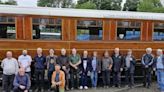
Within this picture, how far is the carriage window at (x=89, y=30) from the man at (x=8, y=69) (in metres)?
3.10

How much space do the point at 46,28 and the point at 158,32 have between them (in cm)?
496

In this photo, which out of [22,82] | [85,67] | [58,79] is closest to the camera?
[22,82]

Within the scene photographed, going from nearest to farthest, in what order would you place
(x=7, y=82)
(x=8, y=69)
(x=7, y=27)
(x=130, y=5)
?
(x=8, y=69)
(x=7, y=82)
(x=7, y=27)
(x=130, y=5)

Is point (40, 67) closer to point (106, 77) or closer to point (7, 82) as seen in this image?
point (7, 82)

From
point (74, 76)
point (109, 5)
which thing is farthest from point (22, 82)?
point (109, 5)

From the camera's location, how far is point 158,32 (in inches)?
658

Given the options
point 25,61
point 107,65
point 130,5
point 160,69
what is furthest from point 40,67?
point 130,5

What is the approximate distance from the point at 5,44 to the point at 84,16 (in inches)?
128

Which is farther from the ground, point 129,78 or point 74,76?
point 74,76

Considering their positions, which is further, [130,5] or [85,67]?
[130,5]

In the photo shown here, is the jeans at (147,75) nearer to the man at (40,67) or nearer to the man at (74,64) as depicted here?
the man at (74,64)

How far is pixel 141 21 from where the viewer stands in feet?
53.5

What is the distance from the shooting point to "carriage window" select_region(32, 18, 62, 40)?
579 inches

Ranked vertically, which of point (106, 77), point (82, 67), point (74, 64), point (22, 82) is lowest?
point (106, 77)
